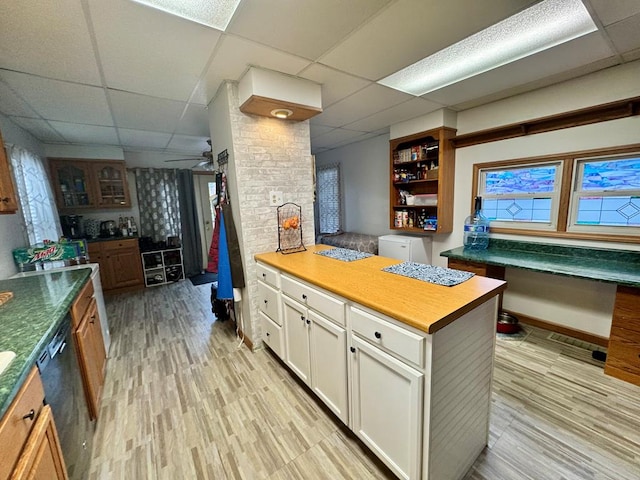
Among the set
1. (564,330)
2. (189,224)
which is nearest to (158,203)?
(189,224)

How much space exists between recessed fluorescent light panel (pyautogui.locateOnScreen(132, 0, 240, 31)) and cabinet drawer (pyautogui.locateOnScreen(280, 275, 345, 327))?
159 centimetres

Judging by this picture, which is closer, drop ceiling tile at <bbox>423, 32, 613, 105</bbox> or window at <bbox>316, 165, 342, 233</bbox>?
drop ceiling tile at <bbox>423, 32, 613, 105</bbox>

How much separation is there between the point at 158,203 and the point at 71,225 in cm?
126

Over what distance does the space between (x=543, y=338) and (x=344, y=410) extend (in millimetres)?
2295

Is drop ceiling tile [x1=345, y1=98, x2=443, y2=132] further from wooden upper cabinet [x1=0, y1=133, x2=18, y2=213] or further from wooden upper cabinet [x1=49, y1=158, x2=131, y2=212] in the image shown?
wooden upper cabinet [x1=49, y1=158, x2=131, y2=212]

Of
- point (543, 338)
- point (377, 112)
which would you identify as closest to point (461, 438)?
point (543, 338)

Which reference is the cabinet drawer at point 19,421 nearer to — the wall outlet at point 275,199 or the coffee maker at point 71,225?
the wall outlet at point 275,199

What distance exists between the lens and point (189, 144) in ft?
13.9

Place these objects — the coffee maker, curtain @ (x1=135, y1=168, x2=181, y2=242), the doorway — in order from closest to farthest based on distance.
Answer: the coffee maker < curtain @ (x1=135, y1=168, x2=181, y2=242) < the doorway

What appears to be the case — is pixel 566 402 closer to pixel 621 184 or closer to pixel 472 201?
pixel 621 184

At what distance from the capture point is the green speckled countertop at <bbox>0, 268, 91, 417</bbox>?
0.81 meters

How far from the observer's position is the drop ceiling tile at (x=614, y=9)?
1.36m

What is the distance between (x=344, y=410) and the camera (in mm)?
1499

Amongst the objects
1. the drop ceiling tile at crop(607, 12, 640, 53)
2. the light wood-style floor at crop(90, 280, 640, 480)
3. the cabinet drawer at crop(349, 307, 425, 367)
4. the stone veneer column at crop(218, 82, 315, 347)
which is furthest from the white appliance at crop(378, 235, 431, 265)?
the cabinet drawer at crop(349, 307, 425, 367)
